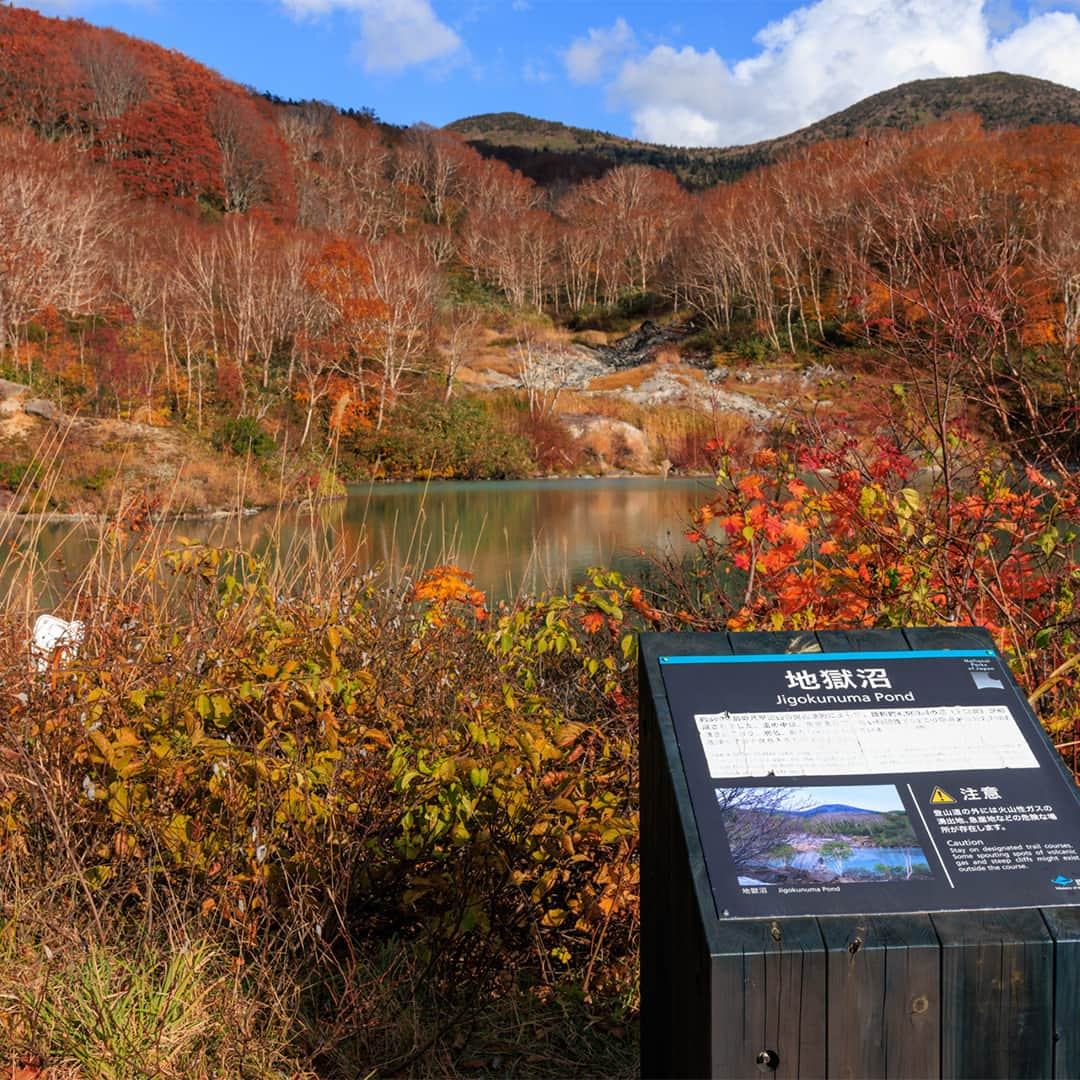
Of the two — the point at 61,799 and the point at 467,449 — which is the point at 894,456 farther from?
the point at 467,449

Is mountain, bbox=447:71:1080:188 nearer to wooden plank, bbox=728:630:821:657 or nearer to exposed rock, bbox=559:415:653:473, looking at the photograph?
exposed rock, bbox=559:415:653:473

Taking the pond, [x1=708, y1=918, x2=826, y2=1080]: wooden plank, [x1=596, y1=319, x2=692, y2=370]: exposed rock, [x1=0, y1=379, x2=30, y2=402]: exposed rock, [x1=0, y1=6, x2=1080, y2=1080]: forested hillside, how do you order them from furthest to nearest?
[x1=596, y1=319, x2=692, y2=370]: exposed rock < [x1=0, y1=379, x2=30, y2=402]: exposed rock < the pond < [x1=0, y1=6, x2=1080, y2=1080]: forested hillside < [x1=708, y1=918, x2=826, y2=1080]: wooden plank

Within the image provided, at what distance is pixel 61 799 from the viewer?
2.96 metres

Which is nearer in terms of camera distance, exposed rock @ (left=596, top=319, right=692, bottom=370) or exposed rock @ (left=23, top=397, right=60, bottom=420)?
exposed rock @ (left=23, top=397, right=60, bottom=420)

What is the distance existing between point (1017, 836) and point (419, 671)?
7.84 ft

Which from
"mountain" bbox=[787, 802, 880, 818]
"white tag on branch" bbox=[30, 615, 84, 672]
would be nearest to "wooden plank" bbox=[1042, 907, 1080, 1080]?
"mountain" bbox=[787, 802, 880, 818]

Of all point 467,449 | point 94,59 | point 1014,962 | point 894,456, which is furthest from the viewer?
point 94,59

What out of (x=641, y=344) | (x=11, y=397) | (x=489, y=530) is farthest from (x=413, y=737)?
(x=641, y=344)

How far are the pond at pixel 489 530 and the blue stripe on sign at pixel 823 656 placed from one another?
312 cm

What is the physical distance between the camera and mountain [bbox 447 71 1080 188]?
300ft

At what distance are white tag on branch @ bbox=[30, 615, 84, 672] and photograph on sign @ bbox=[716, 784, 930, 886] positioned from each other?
7.99 ft

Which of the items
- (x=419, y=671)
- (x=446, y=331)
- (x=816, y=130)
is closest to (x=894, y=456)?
(x=419, y=671)

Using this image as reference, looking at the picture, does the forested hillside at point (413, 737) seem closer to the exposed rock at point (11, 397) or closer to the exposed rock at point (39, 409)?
the exposed rock at point (39, 409)

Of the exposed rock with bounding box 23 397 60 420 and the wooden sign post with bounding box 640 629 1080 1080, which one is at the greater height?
the exposed rock with bounding box 23 397 60 420
